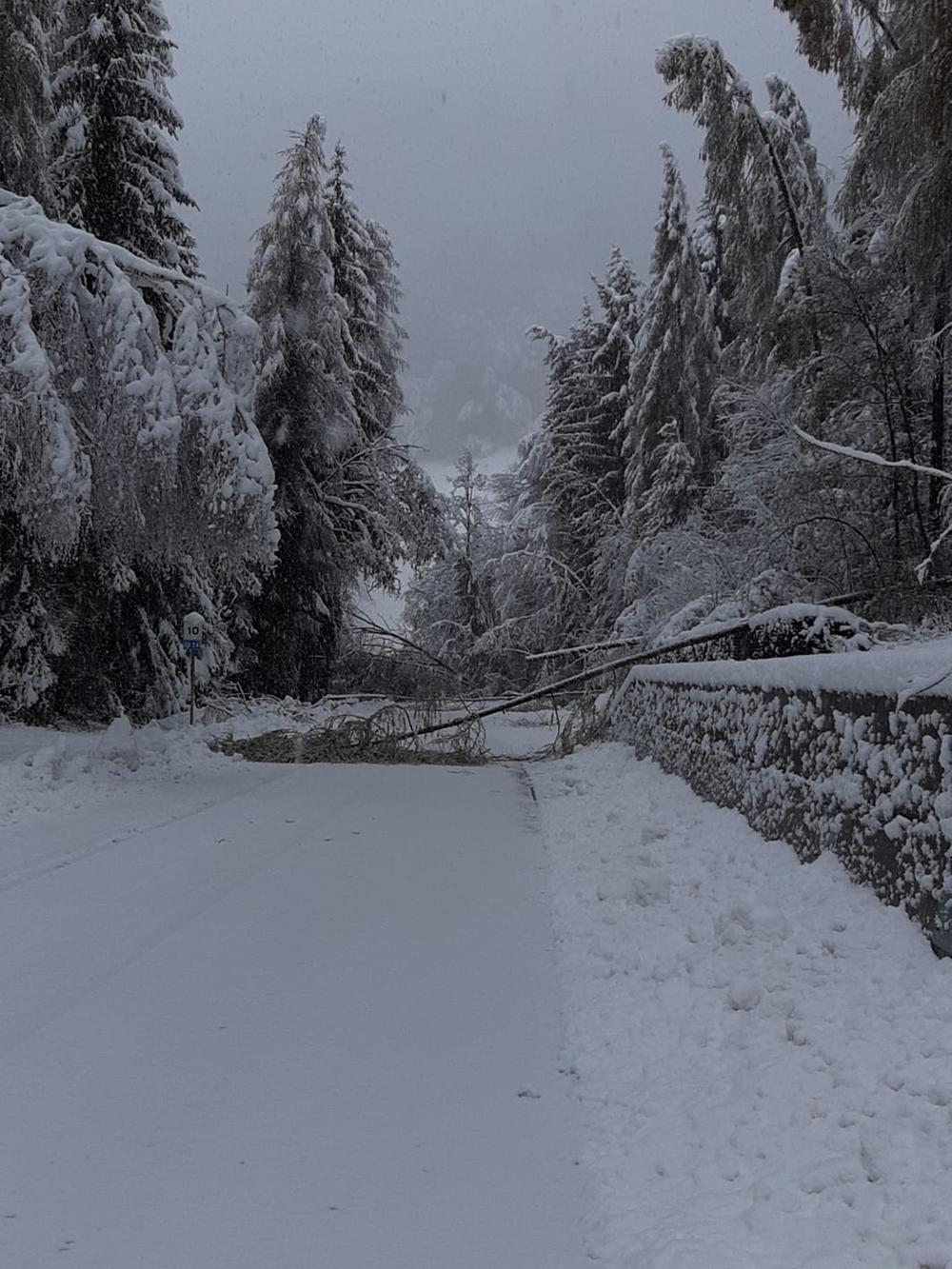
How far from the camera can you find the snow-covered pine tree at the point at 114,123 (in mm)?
16172

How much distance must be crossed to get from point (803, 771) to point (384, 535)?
20.1 metres

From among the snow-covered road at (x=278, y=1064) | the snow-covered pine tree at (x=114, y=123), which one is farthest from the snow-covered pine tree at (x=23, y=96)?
the snow-covered road at (x=278, y=1064)

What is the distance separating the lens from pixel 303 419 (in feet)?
71.3

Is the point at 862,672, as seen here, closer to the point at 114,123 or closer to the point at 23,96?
the point at 23,96

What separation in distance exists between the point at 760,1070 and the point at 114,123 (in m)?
18.3

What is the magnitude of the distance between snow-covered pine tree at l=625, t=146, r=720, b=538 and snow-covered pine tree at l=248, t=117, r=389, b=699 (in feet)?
23.9

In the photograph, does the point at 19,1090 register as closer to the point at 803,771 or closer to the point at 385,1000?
the point at 385,1000

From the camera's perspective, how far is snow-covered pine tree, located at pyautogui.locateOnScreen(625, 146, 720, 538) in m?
24.1

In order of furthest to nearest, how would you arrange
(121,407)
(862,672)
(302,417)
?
(302,417) < (121,407) < (862,672)

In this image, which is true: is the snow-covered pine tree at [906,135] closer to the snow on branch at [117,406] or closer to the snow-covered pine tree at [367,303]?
the snow on branch at [117,406]

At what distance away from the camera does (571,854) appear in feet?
22.0

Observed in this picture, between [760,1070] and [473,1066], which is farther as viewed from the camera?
[473,1066]

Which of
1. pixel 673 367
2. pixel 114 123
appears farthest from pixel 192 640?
pixel 673 367

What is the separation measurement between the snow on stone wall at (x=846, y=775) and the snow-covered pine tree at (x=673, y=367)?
17192mm
